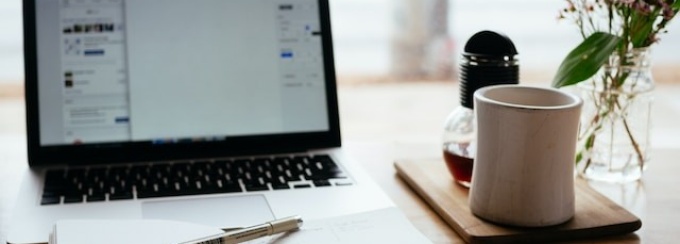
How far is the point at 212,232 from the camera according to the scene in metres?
0.83

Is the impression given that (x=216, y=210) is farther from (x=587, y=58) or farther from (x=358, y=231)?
(x=587, y=58)

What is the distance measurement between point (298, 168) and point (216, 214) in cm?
18

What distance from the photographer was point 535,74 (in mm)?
3916

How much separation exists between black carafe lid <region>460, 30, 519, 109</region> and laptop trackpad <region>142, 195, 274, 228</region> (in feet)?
0.92

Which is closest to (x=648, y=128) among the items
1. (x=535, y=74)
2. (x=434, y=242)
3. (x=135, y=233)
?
(x=434, y=242)

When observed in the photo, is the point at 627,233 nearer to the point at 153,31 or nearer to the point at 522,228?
the point at 522,228

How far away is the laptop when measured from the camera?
105cm

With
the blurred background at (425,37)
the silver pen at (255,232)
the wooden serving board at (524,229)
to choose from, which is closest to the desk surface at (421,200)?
the wooden serving board at (524,229)


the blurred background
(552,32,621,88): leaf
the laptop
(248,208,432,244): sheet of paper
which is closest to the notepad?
(248,208,432,244): sheet of paper

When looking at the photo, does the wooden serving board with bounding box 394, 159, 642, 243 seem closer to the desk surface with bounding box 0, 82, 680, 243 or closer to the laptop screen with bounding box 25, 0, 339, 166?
the desk surface with bounding box 0, 82, 680, 243

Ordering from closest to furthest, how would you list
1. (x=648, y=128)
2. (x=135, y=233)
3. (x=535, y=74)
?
1. (x=135, y=233)
2. (x=648, y=128)
3. (x=535, y=74)

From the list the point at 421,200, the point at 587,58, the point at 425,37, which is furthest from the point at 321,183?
the point at 425,37

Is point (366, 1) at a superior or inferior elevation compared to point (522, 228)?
superior

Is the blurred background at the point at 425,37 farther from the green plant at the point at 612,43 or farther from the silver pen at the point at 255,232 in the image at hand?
the silver pen at the point at 255,232
